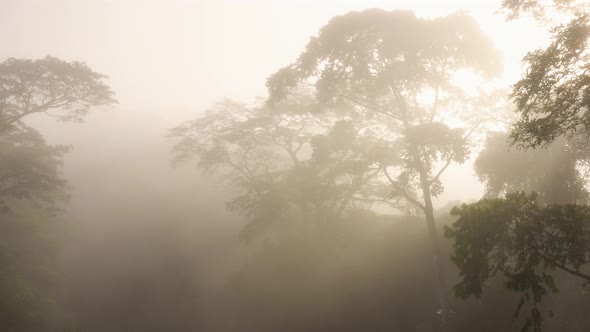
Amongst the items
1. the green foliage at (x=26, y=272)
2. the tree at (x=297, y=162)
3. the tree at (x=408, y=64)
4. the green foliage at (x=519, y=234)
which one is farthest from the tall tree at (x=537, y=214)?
the green foliage at (x=26, y=272)

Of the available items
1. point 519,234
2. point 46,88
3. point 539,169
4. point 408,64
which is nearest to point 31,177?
point 46,88

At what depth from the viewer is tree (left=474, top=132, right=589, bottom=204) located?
16203 mm

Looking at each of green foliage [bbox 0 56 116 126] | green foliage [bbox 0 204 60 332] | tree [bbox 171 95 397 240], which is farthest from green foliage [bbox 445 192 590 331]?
green foliage [bbox 0 56 116 126]

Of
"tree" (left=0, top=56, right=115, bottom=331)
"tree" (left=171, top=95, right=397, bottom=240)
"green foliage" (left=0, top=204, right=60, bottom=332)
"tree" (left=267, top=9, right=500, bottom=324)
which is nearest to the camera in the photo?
"tree" (left=267, top=9, right=500, bottom=324)

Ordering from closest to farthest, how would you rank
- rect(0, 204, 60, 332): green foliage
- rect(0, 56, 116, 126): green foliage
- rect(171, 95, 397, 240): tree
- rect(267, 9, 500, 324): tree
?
1. rect(267, 9, 500, 324): tree
2. rect(0, 204, 60, 332): green foliage
3. rect(171, 95, 397, 240): tree
4. rect(0, 56, 116, 126): green foliage

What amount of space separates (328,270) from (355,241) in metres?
2.77

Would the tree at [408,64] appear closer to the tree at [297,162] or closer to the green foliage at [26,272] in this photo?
the tree at [297,162]

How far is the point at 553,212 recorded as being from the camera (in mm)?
8117

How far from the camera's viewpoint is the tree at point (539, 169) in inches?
638

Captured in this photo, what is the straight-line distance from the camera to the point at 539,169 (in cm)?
1747

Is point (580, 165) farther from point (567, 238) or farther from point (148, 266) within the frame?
point (148, 266)

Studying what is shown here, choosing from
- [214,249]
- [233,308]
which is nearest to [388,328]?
[233,308]

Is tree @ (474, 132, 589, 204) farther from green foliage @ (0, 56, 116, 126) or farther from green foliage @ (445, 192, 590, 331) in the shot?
green foliage @ (0, 56, 116, 126)

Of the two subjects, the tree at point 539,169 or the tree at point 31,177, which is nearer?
the tree at point 539,169
